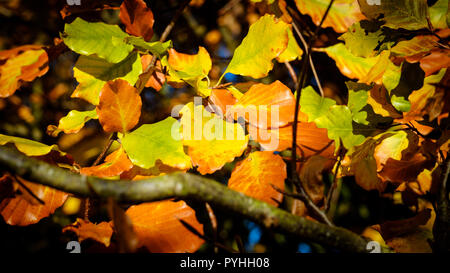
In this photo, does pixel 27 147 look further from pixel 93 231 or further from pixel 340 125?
pixel 340 125

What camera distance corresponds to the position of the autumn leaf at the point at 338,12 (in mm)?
527

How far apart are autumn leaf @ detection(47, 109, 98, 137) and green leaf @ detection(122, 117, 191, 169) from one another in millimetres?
86

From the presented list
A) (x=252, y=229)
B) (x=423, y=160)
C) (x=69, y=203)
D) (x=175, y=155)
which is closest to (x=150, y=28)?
(x=175, y=155)

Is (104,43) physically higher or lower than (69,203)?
higher

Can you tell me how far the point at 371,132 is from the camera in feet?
1.49

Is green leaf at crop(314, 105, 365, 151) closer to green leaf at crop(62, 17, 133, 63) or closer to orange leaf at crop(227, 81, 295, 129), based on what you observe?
orange leaf at crop(227, 81, 295, 129)

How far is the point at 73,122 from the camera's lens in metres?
0.45

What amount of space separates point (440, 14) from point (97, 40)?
0.61m

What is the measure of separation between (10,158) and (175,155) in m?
0.20

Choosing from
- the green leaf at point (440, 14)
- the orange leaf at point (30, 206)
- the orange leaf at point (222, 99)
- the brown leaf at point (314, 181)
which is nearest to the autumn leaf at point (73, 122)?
the orange leaf at point (30, 206)

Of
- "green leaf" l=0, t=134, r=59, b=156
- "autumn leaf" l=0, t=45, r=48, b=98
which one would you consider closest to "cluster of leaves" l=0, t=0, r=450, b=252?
"green leaf" l=0, t=134, r=59, b=156
